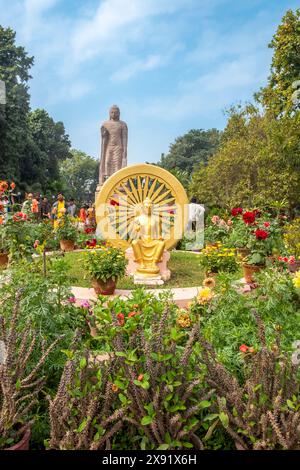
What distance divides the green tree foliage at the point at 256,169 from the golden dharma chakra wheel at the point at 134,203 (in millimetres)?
5340

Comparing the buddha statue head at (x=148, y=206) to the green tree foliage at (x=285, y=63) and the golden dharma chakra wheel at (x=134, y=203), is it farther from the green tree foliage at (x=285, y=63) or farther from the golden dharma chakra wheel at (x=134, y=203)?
the green tree foliage at (x=285, y=63)

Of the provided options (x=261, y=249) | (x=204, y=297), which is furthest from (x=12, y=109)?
(x=204, y=297)

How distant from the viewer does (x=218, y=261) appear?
6.29m

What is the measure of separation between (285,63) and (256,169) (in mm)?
4285

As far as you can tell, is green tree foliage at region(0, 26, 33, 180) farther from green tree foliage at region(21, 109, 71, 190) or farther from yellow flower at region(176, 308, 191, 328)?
yellow flower at region(176, 308, 191, 328)

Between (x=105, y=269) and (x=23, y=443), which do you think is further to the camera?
(x=105, y=269)

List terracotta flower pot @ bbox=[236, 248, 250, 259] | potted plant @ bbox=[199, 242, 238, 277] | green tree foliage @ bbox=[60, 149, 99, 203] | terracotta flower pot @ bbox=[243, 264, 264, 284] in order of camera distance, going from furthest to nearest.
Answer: green tree foliage @ bbox=[60, 149, 99, 203]
terracotta flower pot @ bbox=[236, 248, 250, 259]
potted plant @ bbox=[199, 242, 238, 277]
terracotta flower pot @ bbox=[243, 264, 264, 284]

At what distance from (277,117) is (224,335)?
17151 mm

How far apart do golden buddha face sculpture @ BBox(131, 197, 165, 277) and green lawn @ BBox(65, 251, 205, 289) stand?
30cm

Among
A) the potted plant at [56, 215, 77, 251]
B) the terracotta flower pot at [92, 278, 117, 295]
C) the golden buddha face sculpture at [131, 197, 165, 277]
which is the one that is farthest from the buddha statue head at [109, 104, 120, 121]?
the terracotta flower pot at [92, 278, 117, 295]

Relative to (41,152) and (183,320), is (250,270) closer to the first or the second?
(183,320)

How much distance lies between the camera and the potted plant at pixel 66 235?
31.2 ft

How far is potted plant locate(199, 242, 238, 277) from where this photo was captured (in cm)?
633

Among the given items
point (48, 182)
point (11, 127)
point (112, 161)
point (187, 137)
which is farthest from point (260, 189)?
point (187, 137)
